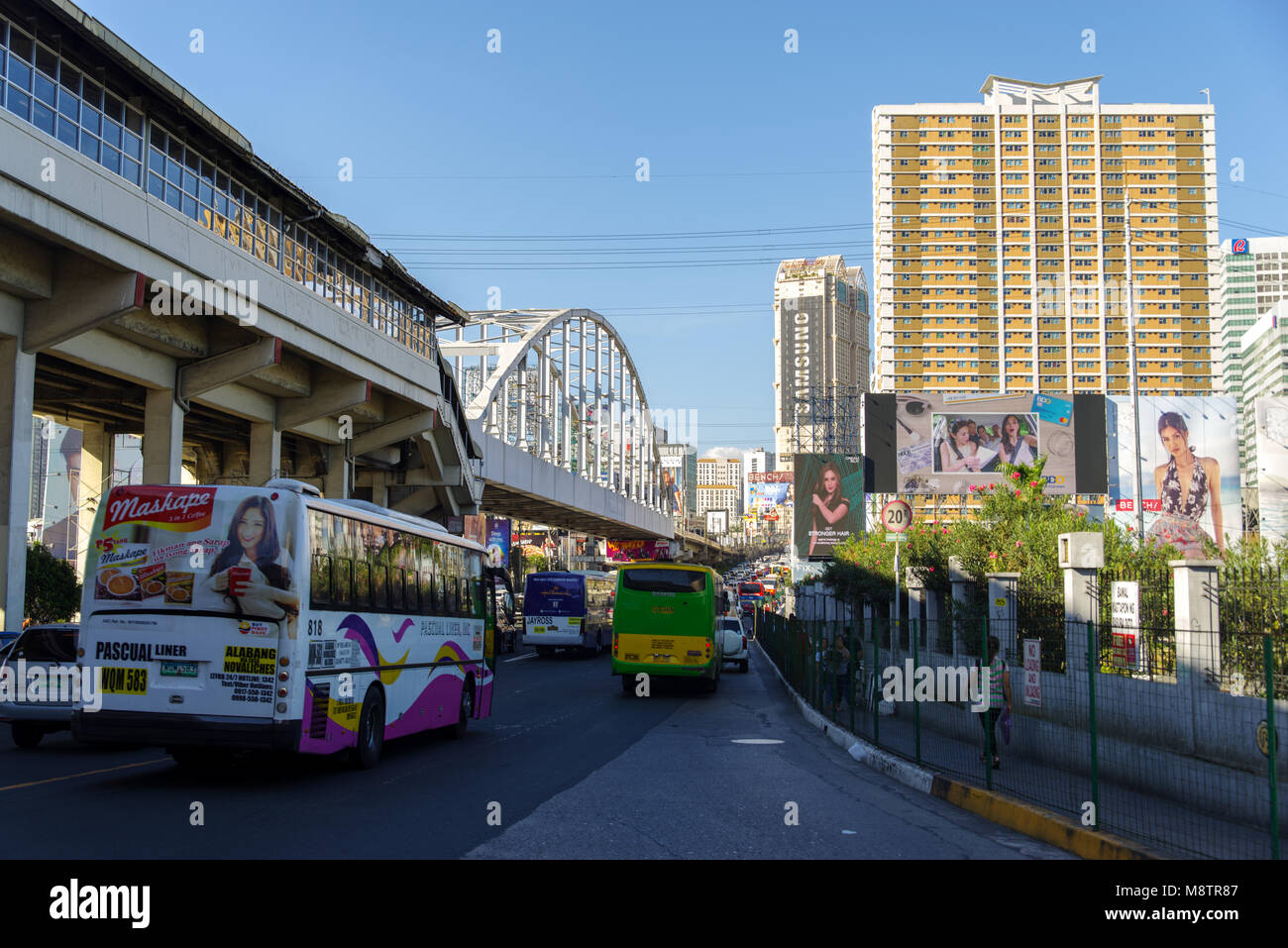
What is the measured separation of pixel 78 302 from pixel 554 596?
2287 cm

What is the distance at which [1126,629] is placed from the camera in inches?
378

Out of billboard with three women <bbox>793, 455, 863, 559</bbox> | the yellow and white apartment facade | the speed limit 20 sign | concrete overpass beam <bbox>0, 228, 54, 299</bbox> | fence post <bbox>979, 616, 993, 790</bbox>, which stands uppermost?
the yellow and white apartment facade

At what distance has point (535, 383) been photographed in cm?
7444

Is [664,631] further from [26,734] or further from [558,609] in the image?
[558,609]

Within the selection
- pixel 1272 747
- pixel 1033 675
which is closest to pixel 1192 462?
pixel 1033 675

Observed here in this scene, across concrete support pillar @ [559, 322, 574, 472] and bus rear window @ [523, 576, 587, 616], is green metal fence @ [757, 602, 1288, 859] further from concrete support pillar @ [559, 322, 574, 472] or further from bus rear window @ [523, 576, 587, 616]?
concrete support pillar @ [559, 322, 574, 472]

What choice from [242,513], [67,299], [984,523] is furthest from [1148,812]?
[67,299]

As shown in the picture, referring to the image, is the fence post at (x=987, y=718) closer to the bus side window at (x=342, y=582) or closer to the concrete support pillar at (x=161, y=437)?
the bus side window at (x=342, y=582)

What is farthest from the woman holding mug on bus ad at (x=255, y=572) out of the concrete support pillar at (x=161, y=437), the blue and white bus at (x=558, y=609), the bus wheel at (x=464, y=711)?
the blue and white bus at (x=558, y=609)

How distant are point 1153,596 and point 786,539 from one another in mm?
179637

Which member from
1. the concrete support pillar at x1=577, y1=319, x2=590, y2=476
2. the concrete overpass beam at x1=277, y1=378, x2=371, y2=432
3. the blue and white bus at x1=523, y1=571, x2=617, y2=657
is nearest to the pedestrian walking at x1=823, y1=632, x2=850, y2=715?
the concrete overpass beam at x1=277, y1=378, x2=371, y2=432

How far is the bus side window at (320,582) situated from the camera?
11.1m

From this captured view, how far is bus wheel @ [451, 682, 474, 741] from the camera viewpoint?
54.0 ft

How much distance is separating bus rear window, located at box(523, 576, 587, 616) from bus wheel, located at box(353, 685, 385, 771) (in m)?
28.8
